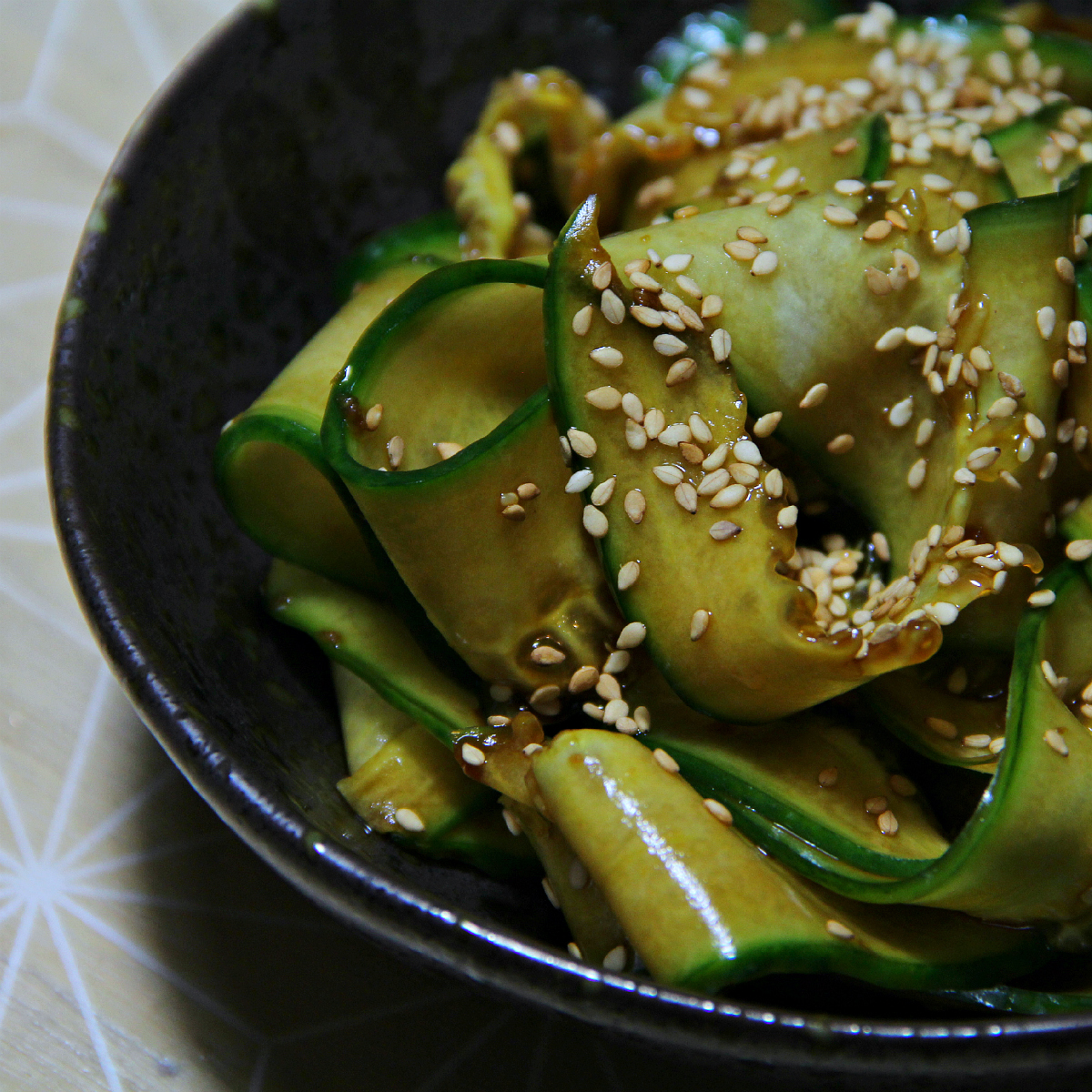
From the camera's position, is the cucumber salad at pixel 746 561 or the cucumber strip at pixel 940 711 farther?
the cucumber strip at pixel 940 711

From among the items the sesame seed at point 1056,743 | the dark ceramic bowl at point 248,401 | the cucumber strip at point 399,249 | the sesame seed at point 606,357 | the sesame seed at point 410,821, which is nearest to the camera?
the dark ceramic bowl at point 248,401

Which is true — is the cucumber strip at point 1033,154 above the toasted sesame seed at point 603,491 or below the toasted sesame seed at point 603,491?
below

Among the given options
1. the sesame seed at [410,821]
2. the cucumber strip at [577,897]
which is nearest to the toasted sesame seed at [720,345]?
the cucumber strip at [577,897]

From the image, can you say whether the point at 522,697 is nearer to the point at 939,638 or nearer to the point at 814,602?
the point at 814,602

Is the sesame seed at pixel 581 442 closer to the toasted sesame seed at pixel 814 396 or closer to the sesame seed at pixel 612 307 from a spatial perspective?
the sesame seed at pixel 612 307

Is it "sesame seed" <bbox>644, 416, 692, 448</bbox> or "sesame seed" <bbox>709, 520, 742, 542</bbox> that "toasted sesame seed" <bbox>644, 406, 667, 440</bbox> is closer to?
"sesame seed" <bbox>644, 416, 692, 448</bbox>

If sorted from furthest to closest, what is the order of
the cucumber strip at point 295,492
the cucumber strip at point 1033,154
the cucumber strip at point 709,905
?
the cucumber strip at point 1033,154 → the cucumber strip at point 295,492 → the cucumber strip at point 709,905

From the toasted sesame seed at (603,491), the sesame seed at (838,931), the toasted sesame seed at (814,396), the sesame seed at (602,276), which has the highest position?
the sesame seed at (602,276)
